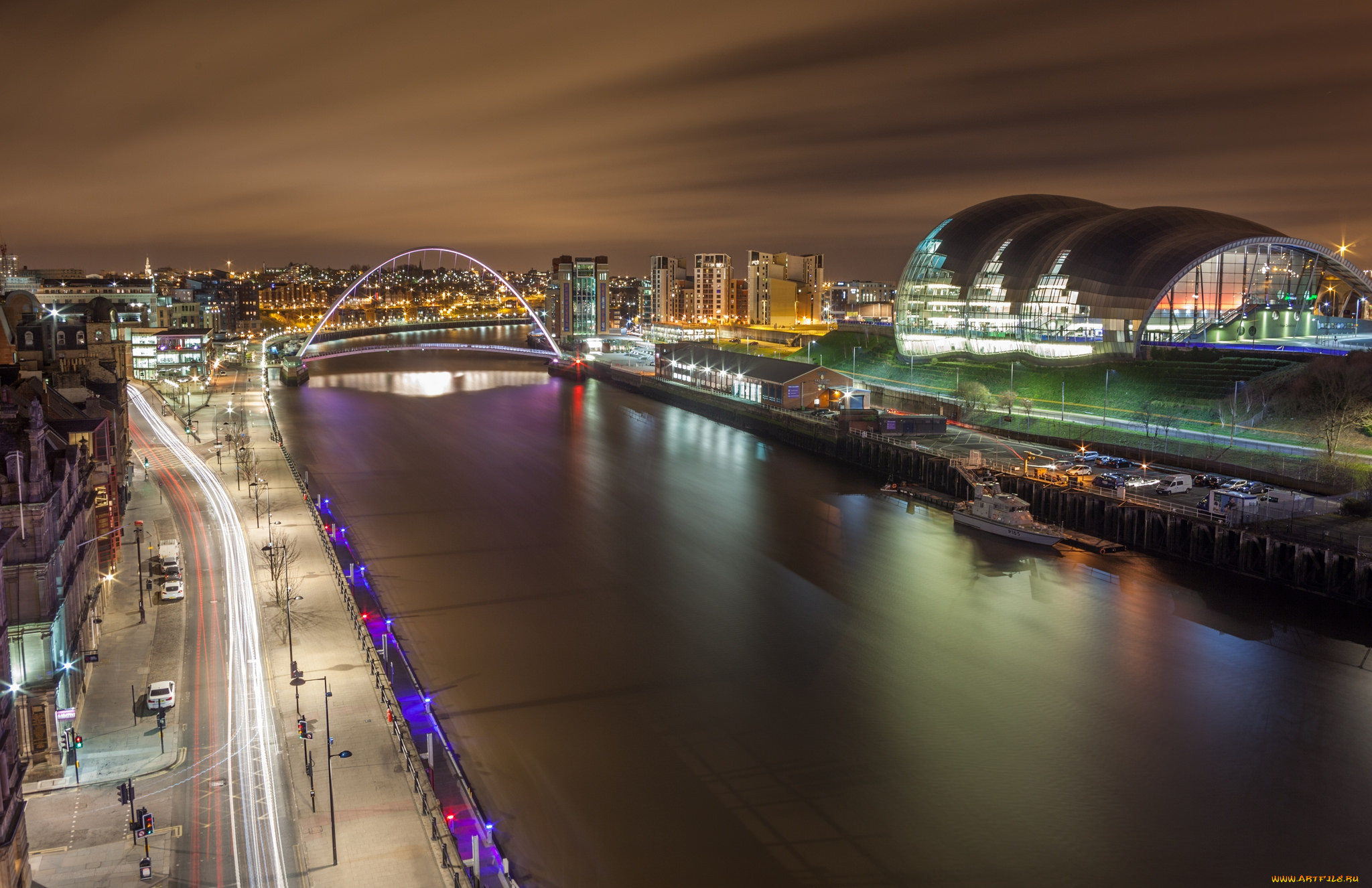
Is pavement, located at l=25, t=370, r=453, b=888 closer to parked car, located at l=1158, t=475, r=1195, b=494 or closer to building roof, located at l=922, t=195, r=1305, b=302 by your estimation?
parked car, located at l=1158, t=475, r=1195, b=494

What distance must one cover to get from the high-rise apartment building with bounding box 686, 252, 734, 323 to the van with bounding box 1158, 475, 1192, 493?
71.2m

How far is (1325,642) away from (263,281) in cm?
16343

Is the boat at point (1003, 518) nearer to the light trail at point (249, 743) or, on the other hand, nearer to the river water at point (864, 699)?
the river water at point (864, 699)

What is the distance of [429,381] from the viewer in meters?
57.1

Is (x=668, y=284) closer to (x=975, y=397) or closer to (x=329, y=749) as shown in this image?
(x=975, y=397)

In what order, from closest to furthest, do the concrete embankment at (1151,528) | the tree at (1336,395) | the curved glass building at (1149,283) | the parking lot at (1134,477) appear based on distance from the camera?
1. the concrete embankment at (1151,528)
2. the parking lot at (1134,477)
3. the tree at (1336,395)
4. the curved glass building at (1149,283)

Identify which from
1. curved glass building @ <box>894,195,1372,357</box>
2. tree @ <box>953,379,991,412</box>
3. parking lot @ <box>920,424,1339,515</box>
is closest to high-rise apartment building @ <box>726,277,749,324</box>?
curved glass building @ <box>894,195,1372,357</box>

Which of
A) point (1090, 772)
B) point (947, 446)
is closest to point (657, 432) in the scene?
point (947, 446)

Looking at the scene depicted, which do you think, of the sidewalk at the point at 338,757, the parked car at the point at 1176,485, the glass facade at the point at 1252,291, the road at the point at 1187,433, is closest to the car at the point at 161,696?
the sidewalk at the point at 338,757

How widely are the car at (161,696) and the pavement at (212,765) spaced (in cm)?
15

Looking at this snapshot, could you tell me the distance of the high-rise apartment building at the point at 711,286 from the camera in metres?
94.6

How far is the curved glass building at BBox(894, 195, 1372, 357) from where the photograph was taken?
108ft

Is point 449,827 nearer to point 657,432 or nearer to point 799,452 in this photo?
point 799,452

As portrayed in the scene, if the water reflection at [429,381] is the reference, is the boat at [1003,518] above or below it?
below
